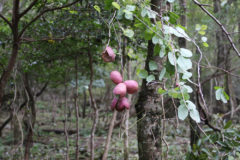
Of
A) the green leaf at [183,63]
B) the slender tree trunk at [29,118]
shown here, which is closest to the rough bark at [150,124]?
the green leaf at [183,63]

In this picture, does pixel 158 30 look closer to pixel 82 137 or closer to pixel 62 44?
pixel 62 44

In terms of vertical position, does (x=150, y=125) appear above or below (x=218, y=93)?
below

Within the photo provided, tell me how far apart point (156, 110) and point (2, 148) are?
447cm

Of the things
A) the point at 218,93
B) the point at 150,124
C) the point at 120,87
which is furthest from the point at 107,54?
the point at 150,124

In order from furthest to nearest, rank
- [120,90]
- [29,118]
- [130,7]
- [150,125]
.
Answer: [29,118] < [150,125] < [130,7] < [120,90]

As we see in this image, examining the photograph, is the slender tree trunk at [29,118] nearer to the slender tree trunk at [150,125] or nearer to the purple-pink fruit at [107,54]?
the slender tree trunk at [150,125]

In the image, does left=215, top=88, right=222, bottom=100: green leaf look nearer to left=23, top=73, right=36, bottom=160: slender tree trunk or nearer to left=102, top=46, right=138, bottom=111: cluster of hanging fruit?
left=102, top=46, right=138, bottom=111: cluster of hanging fruit

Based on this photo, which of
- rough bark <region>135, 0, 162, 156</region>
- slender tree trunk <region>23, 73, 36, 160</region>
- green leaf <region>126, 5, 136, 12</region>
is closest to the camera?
green leaf <region>126, 5, 136, 12</region>

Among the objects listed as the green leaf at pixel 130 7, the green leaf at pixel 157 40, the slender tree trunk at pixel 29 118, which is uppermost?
the green leaf at pixel 130 7

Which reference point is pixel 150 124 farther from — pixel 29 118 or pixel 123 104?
pixel 29 118

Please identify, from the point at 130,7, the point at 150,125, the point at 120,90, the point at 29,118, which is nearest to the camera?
the point at 120,90

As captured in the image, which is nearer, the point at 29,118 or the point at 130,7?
the point at 130,7

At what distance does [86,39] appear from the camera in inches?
104

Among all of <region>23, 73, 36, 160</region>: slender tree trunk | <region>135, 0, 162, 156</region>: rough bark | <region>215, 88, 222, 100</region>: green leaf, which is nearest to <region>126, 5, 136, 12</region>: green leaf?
<region>215, 88, 222, 100</region>: green leaf
